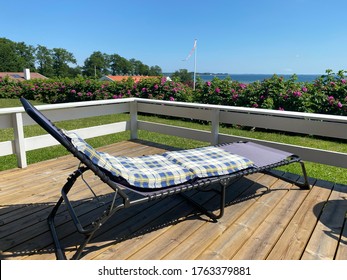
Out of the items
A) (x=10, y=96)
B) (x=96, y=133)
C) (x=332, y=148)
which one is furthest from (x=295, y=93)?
(x=10, y=96)

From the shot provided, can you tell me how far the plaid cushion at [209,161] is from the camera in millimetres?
2404

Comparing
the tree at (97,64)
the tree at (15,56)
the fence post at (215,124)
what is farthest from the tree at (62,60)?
the fence post at (215,124)

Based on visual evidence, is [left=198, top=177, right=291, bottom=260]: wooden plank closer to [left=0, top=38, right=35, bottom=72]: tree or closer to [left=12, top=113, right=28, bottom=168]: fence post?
[left=12, top=113, right=28, bottom=168]: fence post

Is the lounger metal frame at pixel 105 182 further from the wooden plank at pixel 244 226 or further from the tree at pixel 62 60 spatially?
the tree at pixel 62 60

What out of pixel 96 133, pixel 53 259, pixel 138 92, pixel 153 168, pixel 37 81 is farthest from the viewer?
pixel 37 81

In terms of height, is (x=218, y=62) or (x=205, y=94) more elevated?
(x=218, y=62)

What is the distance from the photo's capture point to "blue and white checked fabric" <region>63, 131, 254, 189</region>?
6.64 feet

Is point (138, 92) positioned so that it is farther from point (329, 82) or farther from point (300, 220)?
point (300, 220)

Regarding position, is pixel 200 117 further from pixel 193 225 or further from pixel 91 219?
pixel 91 219

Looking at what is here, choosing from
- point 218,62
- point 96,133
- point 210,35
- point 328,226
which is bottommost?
point 328,226

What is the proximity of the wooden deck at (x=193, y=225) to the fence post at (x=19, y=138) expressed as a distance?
0.37 m

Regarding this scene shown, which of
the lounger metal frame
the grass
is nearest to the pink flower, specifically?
the grass

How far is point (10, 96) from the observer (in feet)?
45.6

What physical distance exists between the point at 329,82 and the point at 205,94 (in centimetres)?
311
